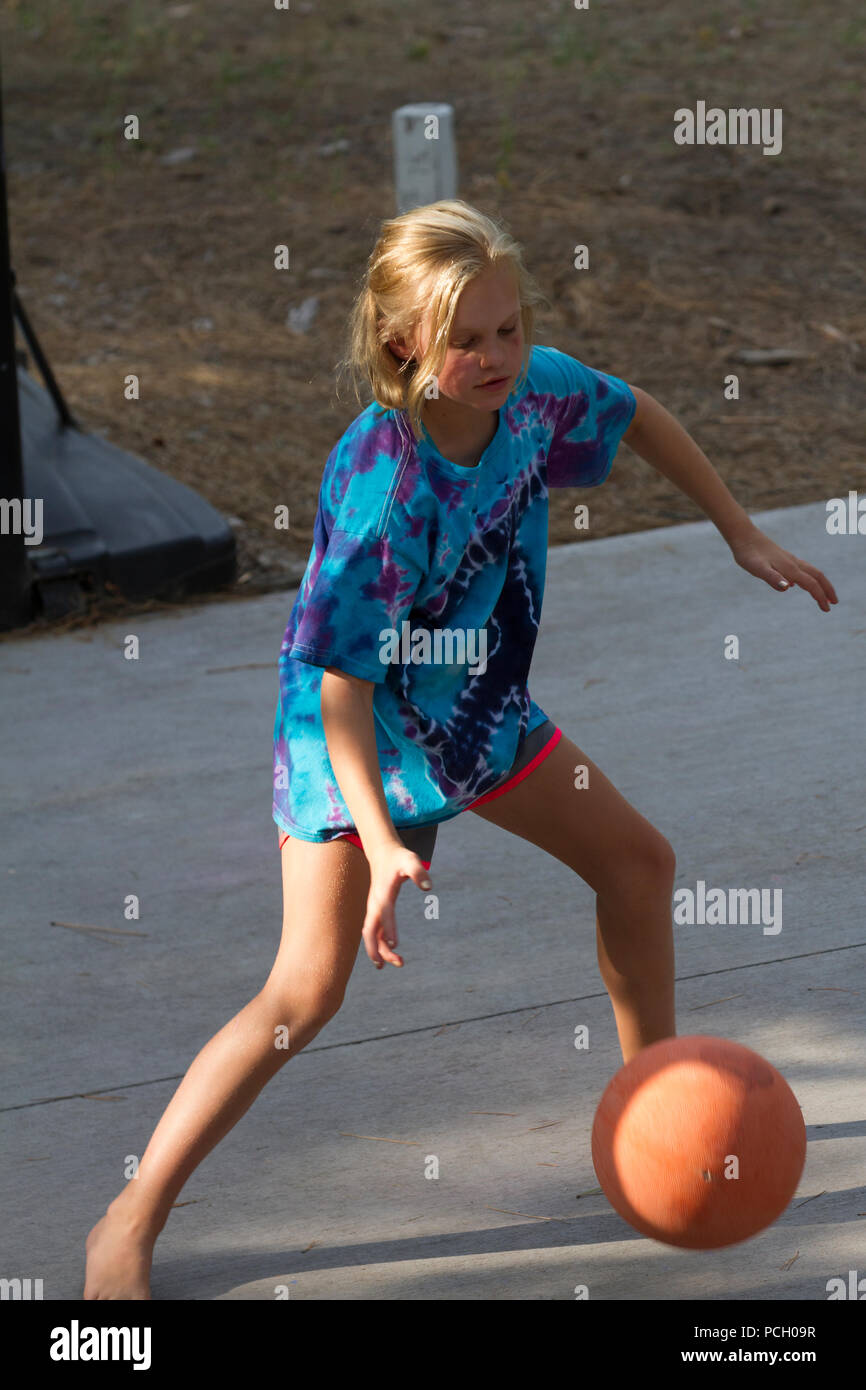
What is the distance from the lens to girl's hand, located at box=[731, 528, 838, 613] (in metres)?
2.71

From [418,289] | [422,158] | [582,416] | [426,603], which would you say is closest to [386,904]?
[426,603]

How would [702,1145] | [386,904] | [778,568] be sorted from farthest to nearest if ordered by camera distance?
[778,568], [702,1145], [386,904]

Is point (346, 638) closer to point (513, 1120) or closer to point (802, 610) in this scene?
point (513, 1120)

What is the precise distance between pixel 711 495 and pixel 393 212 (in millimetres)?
7479

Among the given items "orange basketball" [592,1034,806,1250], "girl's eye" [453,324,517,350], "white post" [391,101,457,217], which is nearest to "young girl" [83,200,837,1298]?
"girl's eye" [453,324,517,350]

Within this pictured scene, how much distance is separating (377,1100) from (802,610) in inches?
108

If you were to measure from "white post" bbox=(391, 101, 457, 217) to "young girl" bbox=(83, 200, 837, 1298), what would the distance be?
16.4 feet

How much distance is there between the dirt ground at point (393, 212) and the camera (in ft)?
22.9

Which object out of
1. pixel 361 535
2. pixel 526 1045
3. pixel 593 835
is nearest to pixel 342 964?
pixel 593 835

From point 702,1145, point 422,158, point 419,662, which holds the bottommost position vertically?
point 702,1145

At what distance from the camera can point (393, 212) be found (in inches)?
385

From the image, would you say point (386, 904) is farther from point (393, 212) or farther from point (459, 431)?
point (393, 212)

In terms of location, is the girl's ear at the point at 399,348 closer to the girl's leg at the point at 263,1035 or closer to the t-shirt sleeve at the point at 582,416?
the t-shirt sleeve at the point at 582,416

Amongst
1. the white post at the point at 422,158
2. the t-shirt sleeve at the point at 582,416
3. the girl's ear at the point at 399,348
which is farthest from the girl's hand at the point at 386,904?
the white post at the point at 422,158
